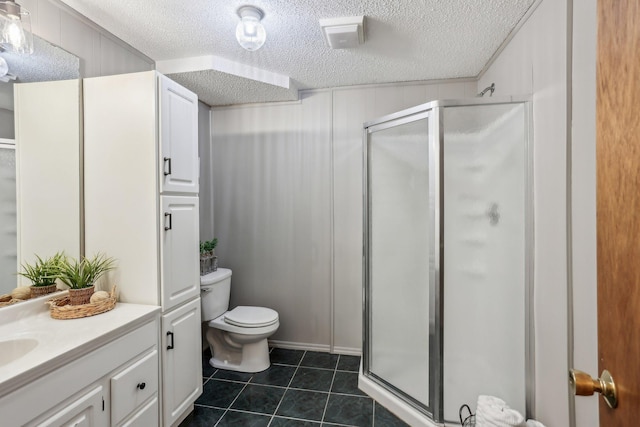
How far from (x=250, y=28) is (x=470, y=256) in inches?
67.6

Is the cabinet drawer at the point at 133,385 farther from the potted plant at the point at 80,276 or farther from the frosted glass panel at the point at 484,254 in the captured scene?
the frosted glass panel at the point at 484,254

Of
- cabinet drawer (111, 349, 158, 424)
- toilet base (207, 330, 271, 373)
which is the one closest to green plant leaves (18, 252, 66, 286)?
cabinet drawer (111, 349, 158, 424)

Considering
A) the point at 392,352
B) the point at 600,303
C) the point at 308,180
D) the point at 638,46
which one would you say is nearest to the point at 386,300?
the point at 392,352

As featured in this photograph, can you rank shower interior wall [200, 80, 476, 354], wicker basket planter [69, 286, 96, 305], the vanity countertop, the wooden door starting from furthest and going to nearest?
shower interior wall [200, 80, 476, 354]
wicker basket planter [69, 286, 96, 305]
the vanity countertop
the wooden door

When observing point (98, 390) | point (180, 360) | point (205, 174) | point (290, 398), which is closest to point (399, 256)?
point (290, 398)

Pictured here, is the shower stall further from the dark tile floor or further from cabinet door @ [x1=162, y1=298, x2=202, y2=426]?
cabinet door @ [x1=162, y1=298, x2=202, y2=426]

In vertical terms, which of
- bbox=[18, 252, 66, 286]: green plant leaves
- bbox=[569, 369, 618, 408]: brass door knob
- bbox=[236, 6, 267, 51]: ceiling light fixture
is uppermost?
bbox=[236, 6, 267, 51]: ceiling light fixture

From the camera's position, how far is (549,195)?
145 cm

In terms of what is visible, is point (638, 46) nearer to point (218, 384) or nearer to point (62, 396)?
point (62, 396)

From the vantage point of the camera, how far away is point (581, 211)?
121 cm

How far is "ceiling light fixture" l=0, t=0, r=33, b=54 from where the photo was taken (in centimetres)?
122

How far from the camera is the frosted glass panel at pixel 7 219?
138 cm

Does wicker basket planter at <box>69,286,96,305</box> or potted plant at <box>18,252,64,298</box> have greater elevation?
potted plant at <box>18,252,64,298</box>

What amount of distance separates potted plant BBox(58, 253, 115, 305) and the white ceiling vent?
1770 mm
